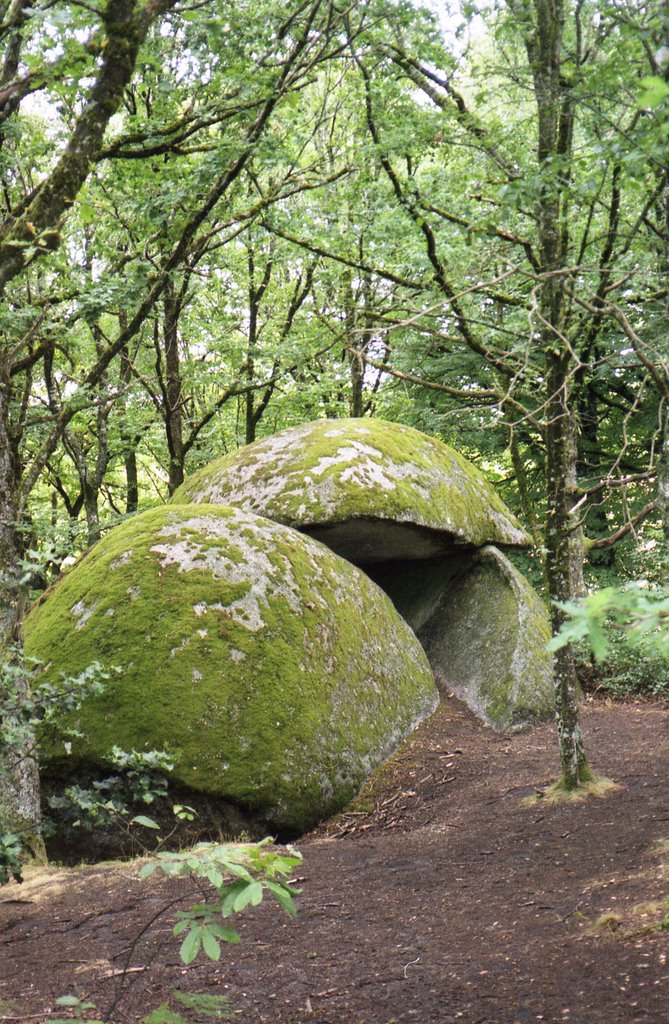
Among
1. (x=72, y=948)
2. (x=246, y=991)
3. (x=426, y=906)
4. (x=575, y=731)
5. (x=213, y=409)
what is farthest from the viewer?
(x=213, y=409)

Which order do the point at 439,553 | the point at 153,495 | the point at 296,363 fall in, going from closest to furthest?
the point at 439,553 → the point at 296,363 → the point at 153,495

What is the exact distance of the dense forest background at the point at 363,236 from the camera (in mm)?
4090

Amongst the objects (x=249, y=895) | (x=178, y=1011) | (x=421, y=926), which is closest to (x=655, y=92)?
(x=249, y=895)

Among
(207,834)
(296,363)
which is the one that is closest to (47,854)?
(207,834)

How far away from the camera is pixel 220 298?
1408cm

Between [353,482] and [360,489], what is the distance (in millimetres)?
101

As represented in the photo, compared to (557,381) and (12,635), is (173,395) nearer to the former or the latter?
(557,381)

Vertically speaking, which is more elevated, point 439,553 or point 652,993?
point 439,553

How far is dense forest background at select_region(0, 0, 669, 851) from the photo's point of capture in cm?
409

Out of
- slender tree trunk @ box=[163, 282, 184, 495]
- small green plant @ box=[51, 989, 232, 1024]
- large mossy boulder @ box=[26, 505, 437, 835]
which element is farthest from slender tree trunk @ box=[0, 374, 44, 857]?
slender tree trunk @ box=[163, 282, 184, 495]

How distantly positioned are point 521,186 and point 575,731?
3.45 m

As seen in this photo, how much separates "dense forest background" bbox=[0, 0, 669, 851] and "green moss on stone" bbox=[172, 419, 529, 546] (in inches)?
29.0

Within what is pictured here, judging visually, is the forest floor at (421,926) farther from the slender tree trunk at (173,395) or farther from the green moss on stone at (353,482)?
the slender tree trunk at (173,395)

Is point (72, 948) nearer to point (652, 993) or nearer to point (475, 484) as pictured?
point (652, 993)
